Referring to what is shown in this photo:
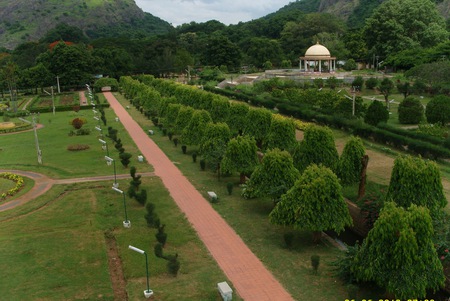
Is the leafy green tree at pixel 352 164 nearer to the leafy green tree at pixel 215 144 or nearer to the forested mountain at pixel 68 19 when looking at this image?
the leafy green tree at pixel 215 144

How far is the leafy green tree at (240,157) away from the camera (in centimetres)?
1986

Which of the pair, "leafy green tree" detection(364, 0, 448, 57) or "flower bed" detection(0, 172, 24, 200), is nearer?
"flower bed" detection(0, 172, 24, 200)

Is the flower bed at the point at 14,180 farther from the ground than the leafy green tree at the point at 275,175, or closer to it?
closer to it

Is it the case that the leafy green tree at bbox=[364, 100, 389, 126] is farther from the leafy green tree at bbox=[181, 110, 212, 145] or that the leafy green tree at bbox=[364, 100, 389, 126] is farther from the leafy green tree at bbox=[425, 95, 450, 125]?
the leafy green tree at bbox=[181, 110, 212, 145]

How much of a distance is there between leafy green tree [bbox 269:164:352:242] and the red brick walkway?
1.92 m

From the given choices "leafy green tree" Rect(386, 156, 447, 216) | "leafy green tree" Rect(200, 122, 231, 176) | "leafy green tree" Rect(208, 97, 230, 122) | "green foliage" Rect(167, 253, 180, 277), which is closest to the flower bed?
"leafy green tree" Rect(200, 122, 231, 176)

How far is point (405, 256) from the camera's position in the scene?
10.4m

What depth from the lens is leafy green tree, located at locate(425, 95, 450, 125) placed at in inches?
1194

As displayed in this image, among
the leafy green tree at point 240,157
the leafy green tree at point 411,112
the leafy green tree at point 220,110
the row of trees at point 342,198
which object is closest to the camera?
the row of trees at point 342,198

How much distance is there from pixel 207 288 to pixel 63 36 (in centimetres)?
10848

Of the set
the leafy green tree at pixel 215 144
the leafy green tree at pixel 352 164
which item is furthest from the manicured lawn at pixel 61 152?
the leafy green tree at pixel 352 164

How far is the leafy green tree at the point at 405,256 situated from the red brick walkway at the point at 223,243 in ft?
8.56

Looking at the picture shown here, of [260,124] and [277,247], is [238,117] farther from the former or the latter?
[277,247]

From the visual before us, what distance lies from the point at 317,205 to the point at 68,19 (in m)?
148
